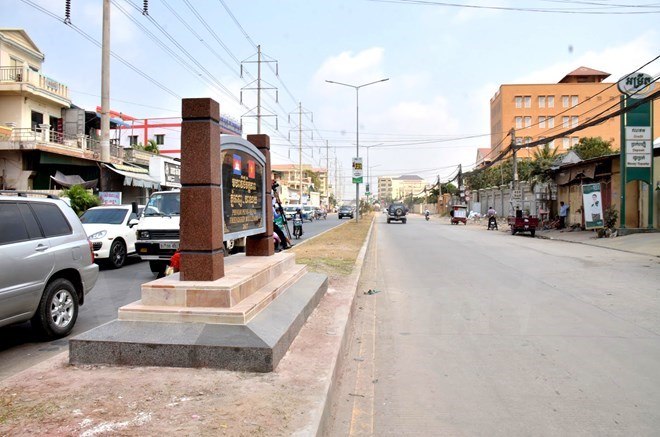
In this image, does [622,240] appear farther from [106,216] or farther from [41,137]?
[41,137]

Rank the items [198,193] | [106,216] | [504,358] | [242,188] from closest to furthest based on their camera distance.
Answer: [198,193]
[504,358]
[242,188]
[106,216]

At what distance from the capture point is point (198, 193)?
5.42 metres

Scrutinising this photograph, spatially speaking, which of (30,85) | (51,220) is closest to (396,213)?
(30,85)

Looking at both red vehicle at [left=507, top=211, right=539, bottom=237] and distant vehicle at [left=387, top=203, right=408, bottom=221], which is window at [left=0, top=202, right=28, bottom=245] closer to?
red vehicle at [left=507, top=211, right=539, bottom=237]

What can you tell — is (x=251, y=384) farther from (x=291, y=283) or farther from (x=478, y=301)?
(x=478, y=301)

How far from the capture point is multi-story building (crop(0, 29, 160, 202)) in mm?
25219

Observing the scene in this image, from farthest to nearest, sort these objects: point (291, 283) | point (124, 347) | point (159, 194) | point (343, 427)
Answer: point (159, 194) < point (291, 283) < point (124, 347) < point (343, 427)

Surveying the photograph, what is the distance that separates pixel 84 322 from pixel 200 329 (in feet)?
10.9

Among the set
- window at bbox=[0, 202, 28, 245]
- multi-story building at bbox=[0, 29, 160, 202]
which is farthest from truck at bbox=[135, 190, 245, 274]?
multi-story building at bbox=[0, 29, 160, 202]

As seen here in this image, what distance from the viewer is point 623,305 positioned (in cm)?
833

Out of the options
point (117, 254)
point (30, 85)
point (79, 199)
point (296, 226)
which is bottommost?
point (117, 254)

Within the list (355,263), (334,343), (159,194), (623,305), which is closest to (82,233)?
(334,343)

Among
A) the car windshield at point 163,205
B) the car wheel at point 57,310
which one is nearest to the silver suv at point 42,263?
the car wheel at point 57,310

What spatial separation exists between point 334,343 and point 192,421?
231 centimetres
